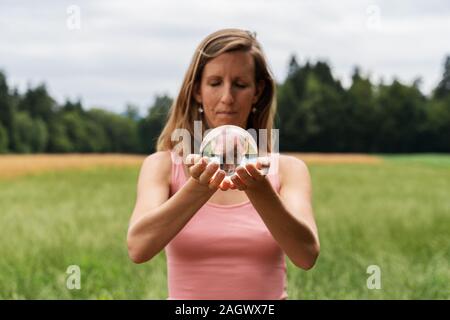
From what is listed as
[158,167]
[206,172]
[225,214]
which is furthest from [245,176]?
[158,167]

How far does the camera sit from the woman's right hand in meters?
1.87

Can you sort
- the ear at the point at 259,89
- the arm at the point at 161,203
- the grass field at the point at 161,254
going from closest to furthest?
the arm at the point at 161,203, the ear at the point at 259,89, the grass field at the point at 161,254

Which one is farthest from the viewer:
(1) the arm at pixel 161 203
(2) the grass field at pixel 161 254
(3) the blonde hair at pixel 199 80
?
(2) the grass field at pixel 161 254

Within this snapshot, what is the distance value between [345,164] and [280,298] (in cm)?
2718

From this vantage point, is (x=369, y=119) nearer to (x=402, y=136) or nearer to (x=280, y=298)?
(x=402, y=136)

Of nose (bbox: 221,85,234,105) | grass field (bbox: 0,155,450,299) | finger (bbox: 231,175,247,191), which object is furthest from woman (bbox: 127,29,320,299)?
grass field (bbox: 0,155,450,299)

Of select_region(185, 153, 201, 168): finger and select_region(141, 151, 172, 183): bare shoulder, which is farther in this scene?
select_region(141, 151, 172, 183): bare shoulder

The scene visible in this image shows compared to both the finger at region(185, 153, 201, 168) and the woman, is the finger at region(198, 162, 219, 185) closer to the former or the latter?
the finger at region(185, 153, 201, 168)

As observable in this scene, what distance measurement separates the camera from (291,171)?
2.42 metres

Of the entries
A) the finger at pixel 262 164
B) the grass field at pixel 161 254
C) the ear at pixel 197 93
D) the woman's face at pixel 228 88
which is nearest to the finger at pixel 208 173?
the finger at pixel 262 164

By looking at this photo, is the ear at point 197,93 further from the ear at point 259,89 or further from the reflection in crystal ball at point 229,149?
the reflection in crystal ball at point 229,149

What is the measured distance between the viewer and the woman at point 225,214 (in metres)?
2.18

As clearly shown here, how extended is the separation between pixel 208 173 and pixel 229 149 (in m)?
0.09

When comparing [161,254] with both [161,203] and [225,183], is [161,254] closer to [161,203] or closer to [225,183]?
[161,203]
